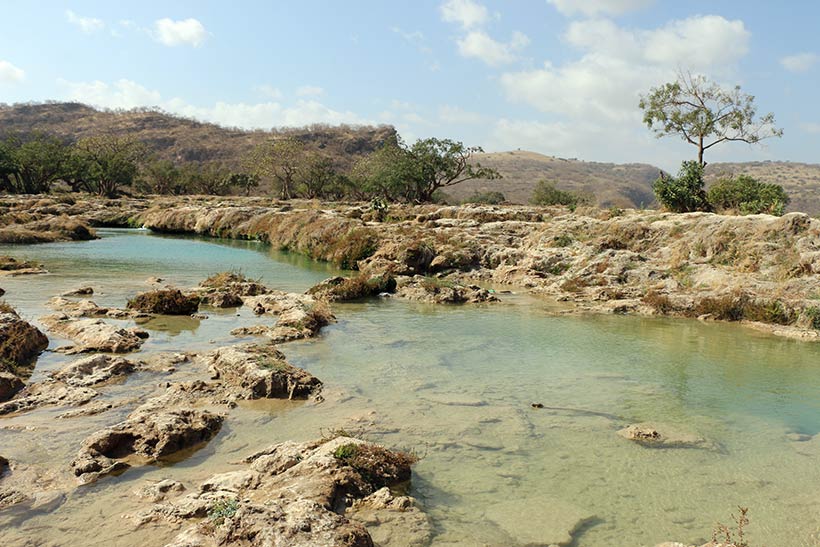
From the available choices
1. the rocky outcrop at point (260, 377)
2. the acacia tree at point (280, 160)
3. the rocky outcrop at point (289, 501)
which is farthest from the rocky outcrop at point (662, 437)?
the acacia tree at point (280, 160)

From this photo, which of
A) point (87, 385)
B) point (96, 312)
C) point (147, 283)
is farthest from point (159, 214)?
point (87, 385)

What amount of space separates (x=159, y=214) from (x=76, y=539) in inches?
1907

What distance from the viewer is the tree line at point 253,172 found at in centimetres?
5362

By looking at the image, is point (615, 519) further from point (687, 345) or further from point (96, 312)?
point (96, 312)

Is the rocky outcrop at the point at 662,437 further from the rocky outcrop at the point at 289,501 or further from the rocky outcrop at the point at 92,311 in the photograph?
the rocky outcrop at the point at 92,311

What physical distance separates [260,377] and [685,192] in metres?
24.2

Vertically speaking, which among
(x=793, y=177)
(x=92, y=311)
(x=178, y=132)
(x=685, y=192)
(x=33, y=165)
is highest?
(x=178, y=132)

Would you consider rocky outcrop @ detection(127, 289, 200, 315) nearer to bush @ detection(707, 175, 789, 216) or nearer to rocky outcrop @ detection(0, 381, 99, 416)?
rocky outcrop @ detection(0, 381, 99, 416)

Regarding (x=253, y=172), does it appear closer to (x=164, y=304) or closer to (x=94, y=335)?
(x=164, y=304)

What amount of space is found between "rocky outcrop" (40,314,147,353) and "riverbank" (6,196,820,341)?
11721 mm

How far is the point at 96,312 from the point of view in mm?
14719

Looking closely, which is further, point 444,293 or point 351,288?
point 444,293

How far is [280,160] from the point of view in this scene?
75125 millimetres

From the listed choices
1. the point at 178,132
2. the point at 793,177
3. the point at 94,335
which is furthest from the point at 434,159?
the point at 178,132
